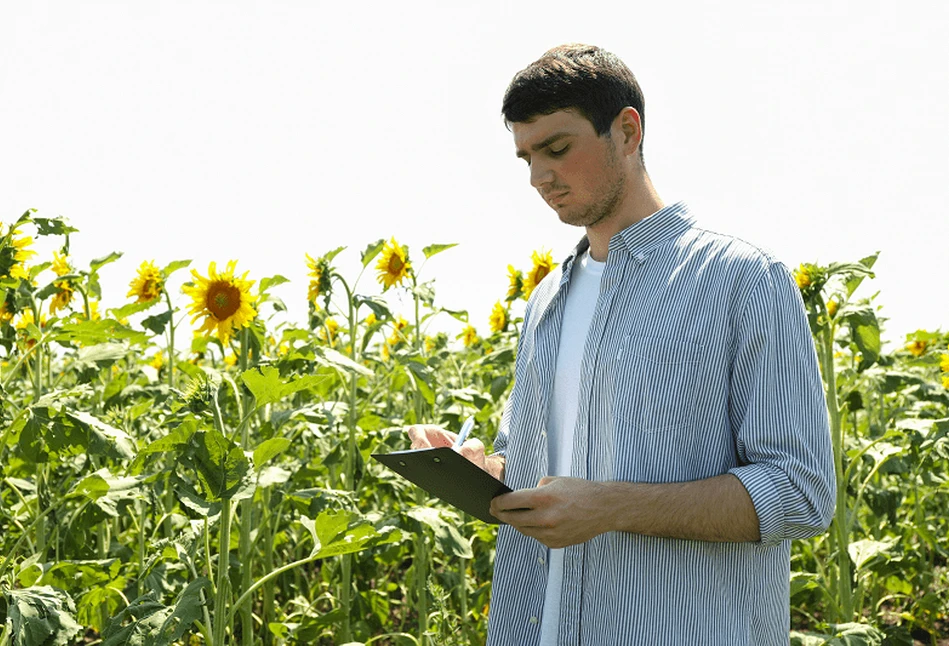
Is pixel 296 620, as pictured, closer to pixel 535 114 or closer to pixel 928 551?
pixel 535 114

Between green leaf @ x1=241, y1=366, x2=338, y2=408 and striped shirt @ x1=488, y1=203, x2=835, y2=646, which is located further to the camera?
A: green leaf @ x1=241, y1=366, x2=338, y2=408

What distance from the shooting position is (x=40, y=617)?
2617 mm

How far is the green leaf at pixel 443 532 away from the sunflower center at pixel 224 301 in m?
1.00

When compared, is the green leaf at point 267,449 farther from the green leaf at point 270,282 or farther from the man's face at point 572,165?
the green leaf at point 270,282

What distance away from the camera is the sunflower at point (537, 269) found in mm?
5172

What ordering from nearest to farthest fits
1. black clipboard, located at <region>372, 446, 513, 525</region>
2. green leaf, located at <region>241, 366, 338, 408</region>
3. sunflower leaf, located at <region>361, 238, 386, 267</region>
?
black clipboard, located at <region>372, 446, 513, 525</region> → green leaf, located at <region>241, 366, 338, 408</region> → sunflower leaf, located at <region>361, 238, 386, 267</region>

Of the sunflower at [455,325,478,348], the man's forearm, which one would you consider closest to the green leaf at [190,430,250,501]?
the man's forearm

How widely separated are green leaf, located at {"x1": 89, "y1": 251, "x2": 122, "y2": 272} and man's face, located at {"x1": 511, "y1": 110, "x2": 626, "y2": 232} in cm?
243

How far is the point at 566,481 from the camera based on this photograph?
173 cm

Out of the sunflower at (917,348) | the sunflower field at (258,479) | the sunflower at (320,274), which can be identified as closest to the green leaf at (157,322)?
the sunflower field at (258,479)

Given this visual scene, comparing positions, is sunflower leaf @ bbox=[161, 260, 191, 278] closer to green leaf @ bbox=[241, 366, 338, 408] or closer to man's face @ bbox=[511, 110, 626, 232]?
green leaf @ bbox=[241, 366, 338, 408]

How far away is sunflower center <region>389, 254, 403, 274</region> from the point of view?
4793mm

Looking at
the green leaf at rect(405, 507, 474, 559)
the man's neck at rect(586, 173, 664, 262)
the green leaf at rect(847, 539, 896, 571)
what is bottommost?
the green leaf at rect(847, 539, 896, 571)

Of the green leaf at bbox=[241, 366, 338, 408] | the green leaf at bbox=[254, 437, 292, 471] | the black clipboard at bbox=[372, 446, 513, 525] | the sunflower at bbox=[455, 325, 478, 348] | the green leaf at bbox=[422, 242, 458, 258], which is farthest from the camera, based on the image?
the sunflower at bbox=[455, 325, 478, 348]
